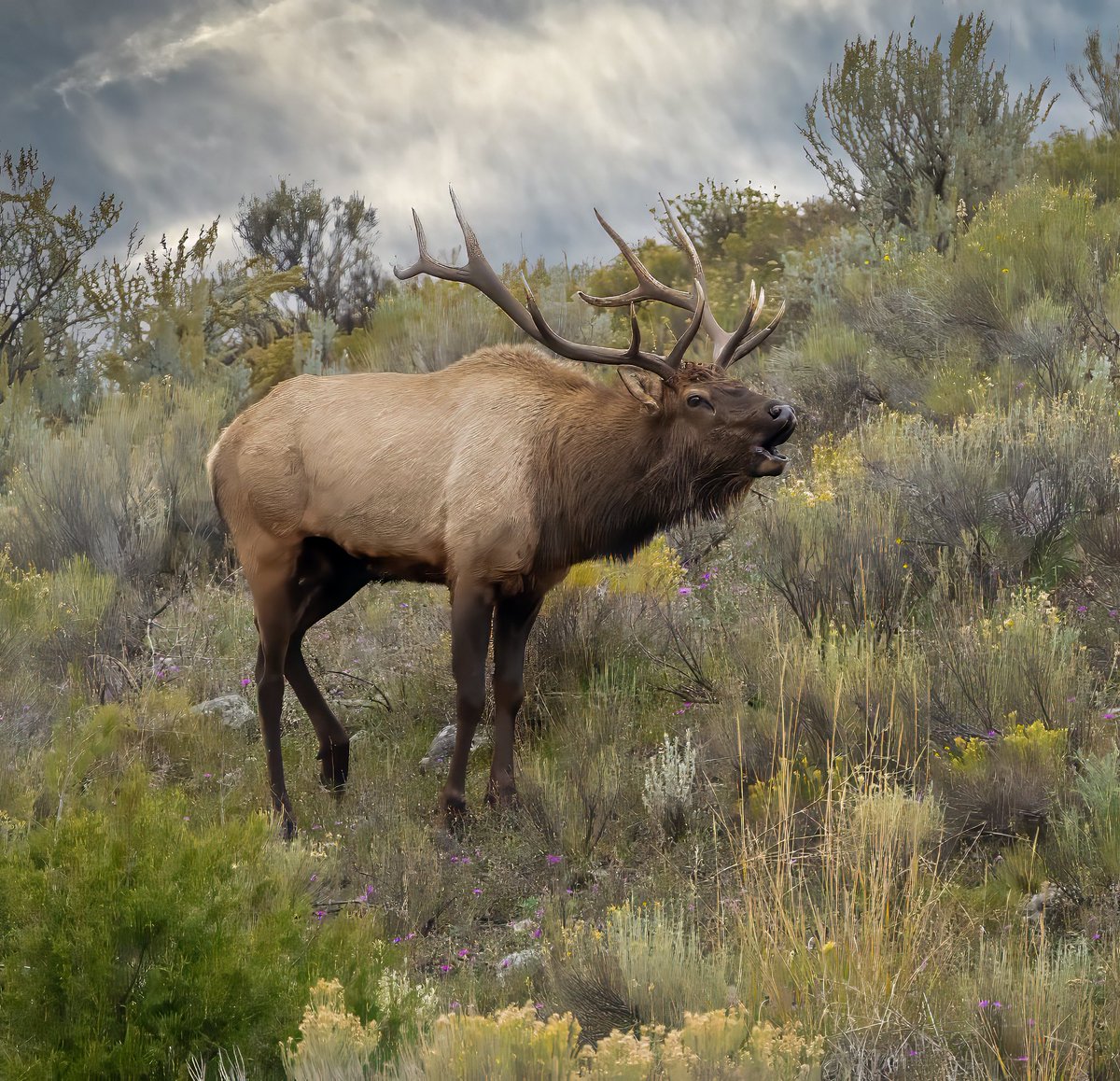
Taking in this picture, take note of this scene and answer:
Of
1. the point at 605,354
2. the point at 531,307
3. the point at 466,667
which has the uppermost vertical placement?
the point at 531,307

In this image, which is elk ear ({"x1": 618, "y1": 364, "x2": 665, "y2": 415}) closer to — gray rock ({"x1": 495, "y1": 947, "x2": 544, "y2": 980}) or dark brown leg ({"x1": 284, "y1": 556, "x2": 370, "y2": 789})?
dark brown leg ({"x1": 284, "y1": 556, "x2": 370, "y2": 789})

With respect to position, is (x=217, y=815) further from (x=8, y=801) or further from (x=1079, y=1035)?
(x=1079, y=1035)

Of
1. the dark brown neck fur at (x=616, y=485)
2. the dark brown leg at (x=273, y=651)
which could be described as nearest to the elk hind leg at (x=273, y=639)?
the dark brown leg at (x=273, y=651)

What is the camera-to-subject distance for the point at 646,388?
5.78m

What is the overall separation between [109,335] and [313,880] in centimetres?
1193

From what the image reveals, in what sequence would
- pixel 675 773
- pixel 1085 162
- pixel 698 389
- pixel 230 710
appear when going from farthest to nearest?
pixel 1085 162 → pixel 230 710 → pixel 698 389 → pixel 675 773

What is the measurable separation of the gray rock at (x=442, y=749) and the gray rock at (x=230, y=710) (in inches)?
44.2

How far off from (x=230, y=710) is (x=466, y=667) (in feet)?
6.96

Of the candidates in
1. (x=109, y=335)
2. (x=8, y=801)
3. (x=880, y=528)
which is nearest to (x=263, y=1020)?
(x=8, y=801)

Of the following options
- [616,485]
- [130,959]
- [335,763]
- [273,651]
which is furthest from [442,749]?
[130,959]

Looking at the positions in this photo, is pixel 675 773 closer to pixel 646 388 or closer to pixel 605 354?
pixel 646 388

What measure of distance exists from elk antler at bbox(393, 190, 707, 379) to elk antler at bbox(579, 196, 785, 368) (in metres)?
0.02

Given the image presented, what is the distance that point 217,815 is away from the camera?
18.8ft

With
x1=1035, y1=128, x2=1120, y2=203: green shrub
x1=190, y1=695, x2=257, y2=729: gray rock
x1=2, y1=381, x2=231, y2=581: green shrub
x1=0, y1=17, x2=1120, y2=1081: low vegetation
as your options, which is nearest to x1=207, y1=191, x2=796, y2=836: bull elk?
x1=0, y1=17, x2=1120, y2=1081: low vegetation
